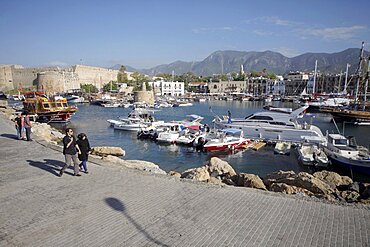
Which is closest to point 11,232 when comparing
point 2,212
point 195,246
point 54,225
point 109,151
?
point 54,225

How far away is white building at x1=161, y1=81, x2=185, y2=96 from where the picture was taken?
116594 millimetres

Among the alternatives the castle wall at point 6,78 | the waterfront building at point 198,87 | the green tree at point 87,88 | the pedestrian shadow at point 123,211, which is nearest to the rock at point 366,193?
the pedestrian shadow at point 123,211

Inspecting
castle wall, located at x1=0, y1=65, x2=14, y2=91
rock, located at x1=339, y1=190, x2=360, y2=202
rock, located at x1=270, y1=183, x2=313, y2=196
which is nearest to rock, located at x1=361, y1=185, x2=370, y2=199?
rock, located at x1=339, y1=190, x2=360, y2=202

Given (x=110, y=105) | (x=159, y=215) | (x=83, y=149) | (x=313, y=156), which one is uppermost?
(x=83, y=149)

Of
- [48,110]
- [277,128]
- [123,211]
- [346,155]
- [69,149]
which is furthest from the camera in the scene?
[48,110]

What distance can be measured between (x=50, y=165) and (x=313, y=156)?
54.0 ft

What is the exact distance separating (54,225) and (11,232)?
2.28 ft

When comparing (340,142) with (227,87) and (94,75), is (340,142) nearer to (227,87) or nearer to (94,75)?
(94,75)

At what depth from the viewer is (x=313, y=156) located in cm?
1808

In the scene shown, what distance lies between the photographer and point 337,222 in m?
5.13

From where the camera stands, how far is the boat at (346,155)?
15.5 meters

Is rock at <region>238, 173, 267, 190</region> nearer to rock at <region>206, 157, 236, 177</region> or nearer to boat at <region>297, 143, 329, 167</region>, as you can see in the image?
rock at <region>206, 157, 236, 177</region>

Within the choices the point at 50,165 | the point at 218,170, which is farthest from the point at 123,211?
the point at 218,170

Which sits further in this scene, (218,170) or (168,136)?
(168,136)
